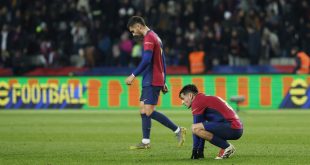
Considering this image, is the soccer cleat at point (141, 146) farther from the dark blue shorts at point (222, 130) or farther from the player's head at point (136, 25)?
the dark blue shorts at point (222, 130)

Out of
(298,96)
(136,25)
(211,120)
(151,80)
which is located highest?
(136,25)

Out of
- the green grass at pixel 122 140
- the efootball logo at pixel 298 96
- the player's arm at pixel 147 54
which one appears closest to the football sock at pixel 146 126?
the green grass at pixel 122 140

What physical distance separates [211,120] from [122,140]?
415 centimetres

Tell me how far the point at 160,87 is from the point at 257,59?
14.8 meters

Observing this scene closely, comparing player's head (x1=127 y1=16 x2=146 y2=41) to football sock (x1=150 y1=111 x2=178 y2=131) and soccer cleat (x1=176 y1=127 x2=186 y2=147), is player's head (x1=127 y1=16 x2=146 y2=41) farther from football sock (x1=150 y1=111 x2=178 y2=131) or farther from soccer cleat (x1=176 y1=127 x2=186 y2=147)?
soccer cleat (x1=176 y1=127 x2=186 y2=147)

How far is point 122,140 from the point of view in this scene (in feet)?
51.2

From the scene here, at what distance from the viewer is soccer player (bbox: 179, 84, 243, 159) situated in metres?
11.6

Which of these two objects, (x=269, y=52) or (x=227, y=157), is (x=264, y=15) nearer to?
(x=269, y=52)

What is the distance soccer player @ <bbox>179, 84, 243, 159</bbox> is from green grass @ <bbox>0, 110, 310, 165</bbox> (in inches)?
11.7

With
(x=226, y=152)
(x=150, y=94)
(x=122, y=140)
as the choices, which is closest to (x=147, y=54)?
(x=150, y=94)

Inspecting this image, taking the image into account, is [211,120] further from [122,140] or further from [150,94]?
[122,140]

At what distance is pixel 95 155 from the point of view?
1262 cm

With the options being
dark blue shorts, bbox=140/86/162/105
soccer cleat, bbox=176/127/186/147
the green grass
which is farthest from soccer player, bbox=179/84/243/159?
dark blue shorts, bbox=140/86/162/105

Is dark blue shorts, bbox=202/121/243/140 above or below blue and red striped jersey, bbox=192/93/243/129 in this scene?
below
